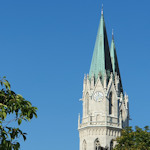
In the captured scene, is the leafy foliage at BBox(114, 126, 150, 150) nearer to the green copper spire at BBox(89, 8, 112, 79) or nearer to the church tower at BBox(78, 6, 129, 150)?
the church tower at BBox(78, 6, 129, 150)

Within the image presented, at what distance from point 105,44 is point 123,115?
37.3ft

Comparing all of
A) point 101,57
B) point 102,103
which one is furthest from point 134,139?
point 101,57

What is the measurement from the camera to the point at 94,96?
65688 millimetres

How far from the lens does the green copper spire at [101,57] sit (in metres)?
67.3

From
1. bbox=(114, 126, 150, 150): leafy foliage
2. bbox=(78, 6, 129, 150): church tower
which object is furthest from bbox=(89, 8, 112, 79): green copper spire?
bbox=(114, 126, 150, 150): leafy foliage

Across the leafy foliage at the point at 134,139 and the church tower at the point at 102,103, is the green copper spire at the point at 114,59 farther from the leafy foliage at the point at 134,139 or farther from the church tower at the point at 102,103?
the leafy foliage at the point at 134,139

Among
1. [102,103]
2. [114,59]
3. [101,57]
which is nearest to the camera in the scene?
[102,103]

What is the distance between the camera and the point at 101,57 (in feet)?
223

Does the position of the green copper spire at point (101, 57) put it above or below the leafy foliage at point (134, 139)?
above

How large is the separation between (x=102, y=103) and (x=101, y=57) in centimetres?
751

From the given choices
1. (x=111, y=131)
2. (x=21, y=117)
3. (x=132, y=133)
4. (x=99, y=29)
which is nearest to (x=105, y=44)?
(x=99, y=29)

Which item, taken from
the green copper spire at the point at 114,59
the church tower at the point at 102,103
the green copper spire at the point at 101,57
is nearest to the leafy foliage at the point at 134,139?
the church tower at the point at 102,103

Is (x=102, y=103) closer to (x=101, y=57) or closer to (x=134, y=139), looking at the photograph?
(x=101, y=57)

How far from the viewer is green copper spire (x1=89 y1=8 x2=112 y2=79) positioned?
67.3 metres
